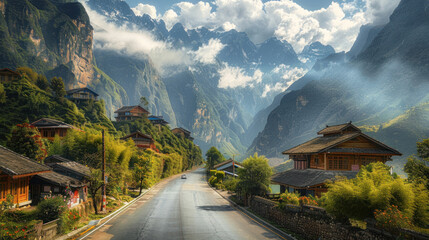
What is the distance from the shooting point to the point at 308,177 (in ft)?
124

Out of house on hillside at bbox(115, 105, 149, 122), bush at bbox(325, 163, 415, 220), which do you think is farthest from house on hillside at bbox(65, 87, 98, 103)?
bush at bbox(325, 163, 415, 220)

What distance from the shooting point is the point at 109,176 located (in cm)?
3531

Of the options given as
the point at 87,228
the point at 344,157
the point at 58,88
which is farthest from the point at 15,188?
the point at 58,88

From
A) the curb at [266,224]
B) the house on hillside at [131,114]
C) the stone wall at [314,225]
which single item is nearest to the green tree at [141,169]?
the curb at [266,224]

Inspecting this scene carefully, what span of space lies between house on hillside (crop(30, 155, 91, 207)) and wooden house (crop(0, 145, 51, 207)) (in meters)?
0.80

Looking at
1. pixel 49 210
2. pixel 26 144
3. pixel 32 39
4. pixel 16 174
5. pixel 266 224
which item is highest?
pixel 32 39

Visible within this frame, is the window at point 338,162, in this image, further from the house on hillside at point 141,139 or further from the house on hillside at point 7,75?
the house on hillside at point 7,75

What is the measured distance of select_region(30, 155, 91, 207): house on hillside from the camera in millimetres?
26500

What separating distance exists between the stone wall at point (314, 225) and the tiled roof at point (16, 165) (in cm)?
2114

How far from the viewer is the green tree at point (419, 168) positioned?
23659 millimetres

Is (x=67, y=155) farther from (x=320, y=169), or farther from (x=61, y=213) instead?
(x=320, y=169)

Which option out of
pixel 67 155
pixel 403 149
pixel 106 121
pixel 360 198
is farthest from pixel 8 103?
pixel 403 149

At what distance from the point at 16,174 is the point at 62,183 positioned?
6183mm

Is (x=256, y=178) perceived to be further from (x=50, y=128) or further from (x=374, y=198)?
(x=50, y=128)
